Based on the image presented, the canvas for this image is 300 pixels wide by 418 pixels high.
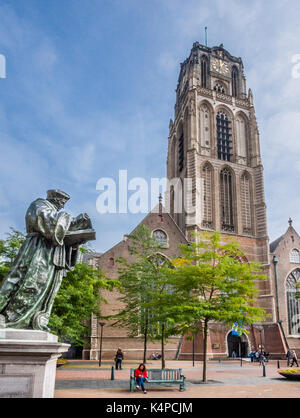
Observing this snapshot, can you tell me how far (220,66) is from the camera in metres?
52.1

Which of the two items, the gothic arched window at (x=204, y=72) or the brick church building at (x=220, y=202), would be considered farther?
the gothic arched window at (x=204, y=72)

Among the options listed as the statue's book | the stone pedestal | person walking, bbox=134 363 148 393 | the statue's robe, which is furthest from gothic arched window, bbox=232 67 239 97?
the stone pedestal

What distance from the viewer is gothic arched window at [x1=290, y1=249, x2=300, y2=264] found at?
135ft

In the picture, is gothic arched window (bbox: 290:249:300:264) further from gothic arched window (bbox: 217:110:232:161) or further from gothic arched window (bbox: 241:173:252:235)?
gothic arched window (bbox: 217:110:232:161)

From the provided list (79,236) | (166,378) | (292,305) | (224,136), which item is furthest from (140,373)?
(224,136)

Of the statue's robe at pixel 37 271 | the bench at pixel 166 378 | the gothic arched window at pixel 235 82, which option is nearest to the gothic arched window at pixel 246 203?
the gothic arched window at pixel 235 82

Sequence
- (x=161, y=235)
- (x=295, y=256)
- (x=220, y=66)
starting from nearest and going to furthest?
(x=161, y=235) → (x=295, y=256) → (x=220, y=66)

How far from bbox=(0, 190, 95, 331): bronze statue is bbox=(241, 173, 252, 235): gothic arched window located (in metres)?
37.6

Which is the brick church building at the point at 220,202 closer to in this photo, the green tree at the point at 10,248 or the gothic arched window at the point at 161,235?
the gothic arched window at the point at 161,235

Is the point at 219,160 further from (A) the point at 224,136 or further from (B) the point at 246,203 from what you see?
(B) the point at 246,203

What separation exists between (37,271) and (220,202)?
3782 cm

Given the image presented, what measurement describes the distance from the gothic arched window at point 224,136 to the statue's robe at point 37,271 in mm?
40652

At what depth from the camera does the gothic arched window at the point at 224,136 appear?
45250mm
